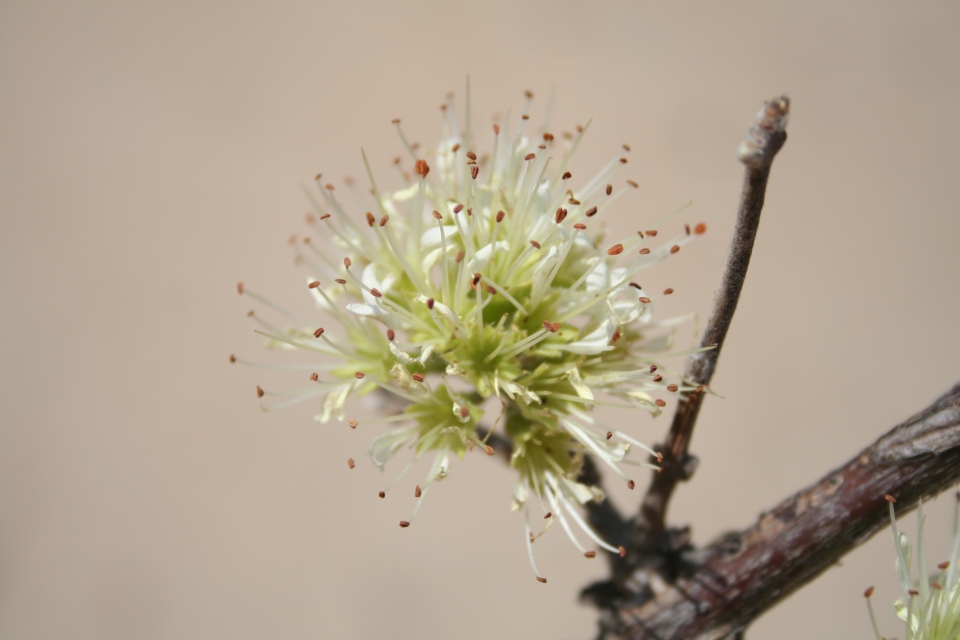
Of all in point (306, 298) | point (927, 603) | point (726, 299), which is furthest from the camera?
point (306, 298)

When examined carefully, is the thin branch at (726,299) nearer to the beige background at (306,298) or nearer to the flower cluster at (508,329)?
the flower cluster at (508,329)

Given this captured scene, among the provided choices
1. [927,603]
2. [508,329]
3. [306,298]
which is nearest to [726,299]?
[508,329]

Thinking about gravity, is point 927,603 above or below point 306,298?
below

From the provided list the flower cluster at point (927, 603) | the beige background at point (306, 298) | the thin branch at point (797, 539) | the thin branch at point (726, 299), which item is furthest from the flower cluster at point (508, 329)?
the beige background at point (306, 298)

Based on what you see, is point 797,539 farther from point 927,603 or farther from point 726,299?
point 726,299

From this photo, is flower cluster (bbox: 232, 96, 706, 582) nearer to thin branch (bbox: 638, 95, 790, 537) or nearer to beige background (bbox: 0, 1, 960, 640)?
thin branch (bbox: 638, 95, 790, 537)

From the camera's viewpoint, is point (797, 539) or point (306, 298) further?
point (306, 298)

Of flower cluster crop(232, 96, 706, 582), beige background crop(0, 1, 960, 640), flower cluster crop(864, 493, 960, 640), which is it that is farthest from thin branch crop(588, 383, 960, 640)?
beige background crop(0, 1, 960, 640)
